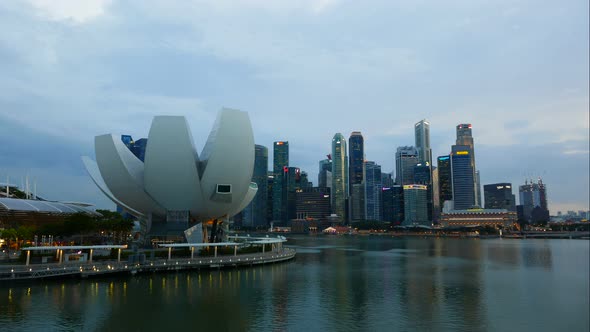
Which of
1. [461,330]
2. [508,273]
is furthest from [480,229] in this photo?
[461,330]

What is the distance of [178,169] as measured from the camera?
1700 inches

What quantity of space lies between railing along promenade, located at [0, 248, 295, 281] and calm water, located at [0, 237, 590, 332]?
3.95ft

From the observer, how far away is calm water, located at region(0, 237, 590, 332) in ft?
68.3

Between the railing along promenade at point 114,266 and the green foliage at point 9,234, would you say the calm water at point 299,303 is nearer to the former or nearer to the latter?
the railing along promenade at point 114,266

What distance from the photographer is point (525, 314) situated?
77.3 ft

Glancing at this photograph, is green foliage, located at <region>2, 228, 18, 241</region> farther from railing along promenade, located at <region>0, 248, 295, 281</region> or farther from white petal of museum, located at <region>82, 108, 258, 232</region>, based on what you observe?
railing along promenade, located at <region>0, 248, 295, 281</region>

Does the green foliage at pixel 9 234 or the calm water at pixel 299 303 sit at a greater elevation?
the green foliage at pixel 9 234

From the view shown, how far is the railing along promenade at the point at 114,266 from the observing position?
30672 mm

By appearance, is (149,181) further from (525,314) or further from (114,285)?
(525,314)

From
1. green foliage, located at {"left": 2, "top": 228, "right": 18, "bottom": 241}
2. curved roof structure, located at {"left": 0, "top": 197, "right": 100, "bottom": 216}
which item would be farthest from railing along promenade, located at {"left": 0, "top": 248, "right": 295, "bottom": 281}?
curved roof structure, located at {"left": 0, "top": 197, "right": 100, "bottom": 216}

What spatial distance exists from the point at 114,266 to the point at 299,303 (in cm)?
1735

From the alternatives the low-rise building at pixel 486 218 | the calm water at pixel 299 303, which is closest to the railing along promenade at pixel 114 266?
the calm water at pixel 299 303

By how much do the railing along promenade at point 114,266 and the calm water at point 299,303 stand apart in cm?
121

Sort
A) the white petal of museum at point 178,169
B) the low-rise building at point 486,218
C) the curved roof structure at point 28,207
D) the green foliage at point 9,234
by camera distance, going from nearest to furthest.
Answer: the green foliage at point 9,234
the white petal of museum at point 178,169
the curved roof structure at point 28,207
the low-rise building at point 486,218
